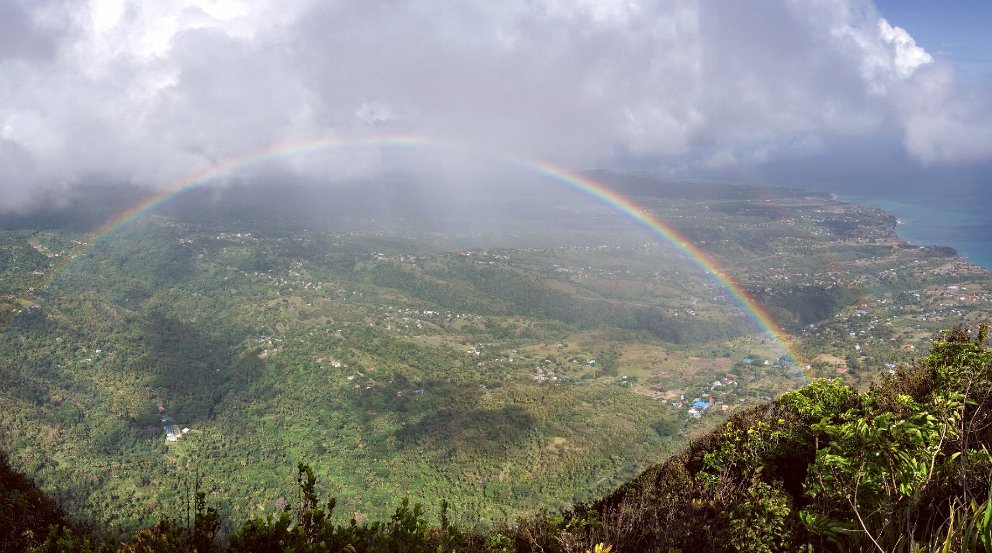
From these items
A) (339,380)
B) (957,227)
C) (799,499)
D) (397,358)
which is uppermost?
(957,227)

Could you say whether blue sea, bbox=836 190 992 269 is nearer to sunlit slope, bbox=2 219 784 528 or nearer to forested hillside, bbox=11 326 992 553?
sunlit slope, bbox=2 219 784 528

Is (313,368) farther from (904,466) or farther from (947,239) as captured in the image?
(947,239)

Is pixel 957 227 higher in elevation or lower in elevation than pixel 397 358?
higher

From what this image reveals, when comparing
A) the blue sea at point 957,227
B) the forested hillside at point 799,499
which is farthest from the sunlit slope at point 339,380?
the blue sea at point 957,227

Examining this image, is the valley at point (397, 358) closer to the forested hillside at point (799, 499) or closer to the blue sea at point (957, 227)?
the blue sea at point (957, 227)

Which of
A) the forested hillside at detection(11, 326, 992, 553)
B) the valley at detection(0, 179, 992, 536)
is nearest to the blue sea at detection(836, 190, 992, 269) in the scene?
the valley at detection(0, 179, 992, 536)

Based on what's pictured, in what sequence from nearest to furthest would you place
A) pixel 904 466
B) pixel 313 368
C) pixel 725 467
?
pixel 904 466
pixel 725 467
pixel 313 368

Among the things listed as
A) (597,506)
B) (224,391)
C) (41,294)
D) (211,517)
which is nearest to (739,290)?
(224,391)

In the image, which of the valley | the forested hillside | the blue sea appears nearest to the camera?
the forested hillside

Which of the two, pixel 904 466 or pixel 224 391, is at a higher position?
pixel 904 466

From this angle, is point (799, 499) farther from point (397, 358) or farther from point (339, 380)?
point (397, 358)

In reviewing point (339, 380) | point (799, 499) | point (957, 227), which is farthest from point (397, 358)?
point (957, 227)
